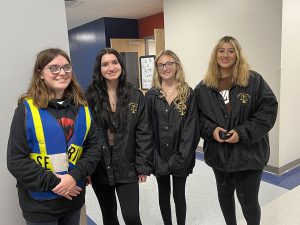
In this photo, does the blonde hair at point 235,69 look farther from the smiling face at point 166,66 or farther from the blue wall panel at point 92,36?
the blue wall panel at point 92,36

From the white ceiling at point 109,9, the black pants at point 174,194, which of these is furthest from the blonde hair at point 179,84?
the white ceiling at point 109,9

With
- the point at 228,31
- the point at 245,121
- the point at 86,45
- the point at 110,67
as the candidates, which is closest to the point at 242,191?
the point at 245,121

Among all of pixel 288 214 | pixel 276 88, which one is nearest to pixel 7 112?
pixel 288 214

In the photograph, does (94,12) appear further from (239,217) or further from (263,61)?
(239,217)

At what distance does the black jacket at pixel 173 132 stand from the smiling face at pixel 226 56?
290 mm

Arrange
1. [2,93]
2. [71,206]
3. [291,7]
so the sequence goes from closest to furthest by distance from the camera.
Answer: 1. [71,206]
2. [2,93]
3. [291,7]

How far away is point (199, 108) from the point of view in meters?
1.86

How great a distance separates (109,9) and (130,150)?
15.3 ft

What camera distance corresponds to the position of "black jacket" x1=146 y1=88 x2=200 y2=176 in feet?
5.97

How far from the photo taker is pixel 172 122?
1.83 metres

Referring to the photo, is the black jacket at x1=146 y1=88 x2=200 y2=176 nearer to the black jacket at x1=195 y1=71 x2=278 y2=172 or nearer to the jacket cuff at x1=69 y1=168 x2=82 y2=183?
the black jacket at x1=195 y1=71 x2=278 y2=172

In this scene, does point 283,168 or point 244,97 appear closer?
point 244,97

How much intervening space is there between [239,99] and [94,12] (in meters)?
4.95

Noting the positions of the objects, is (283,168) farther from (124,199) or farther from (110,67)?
(110,67)
